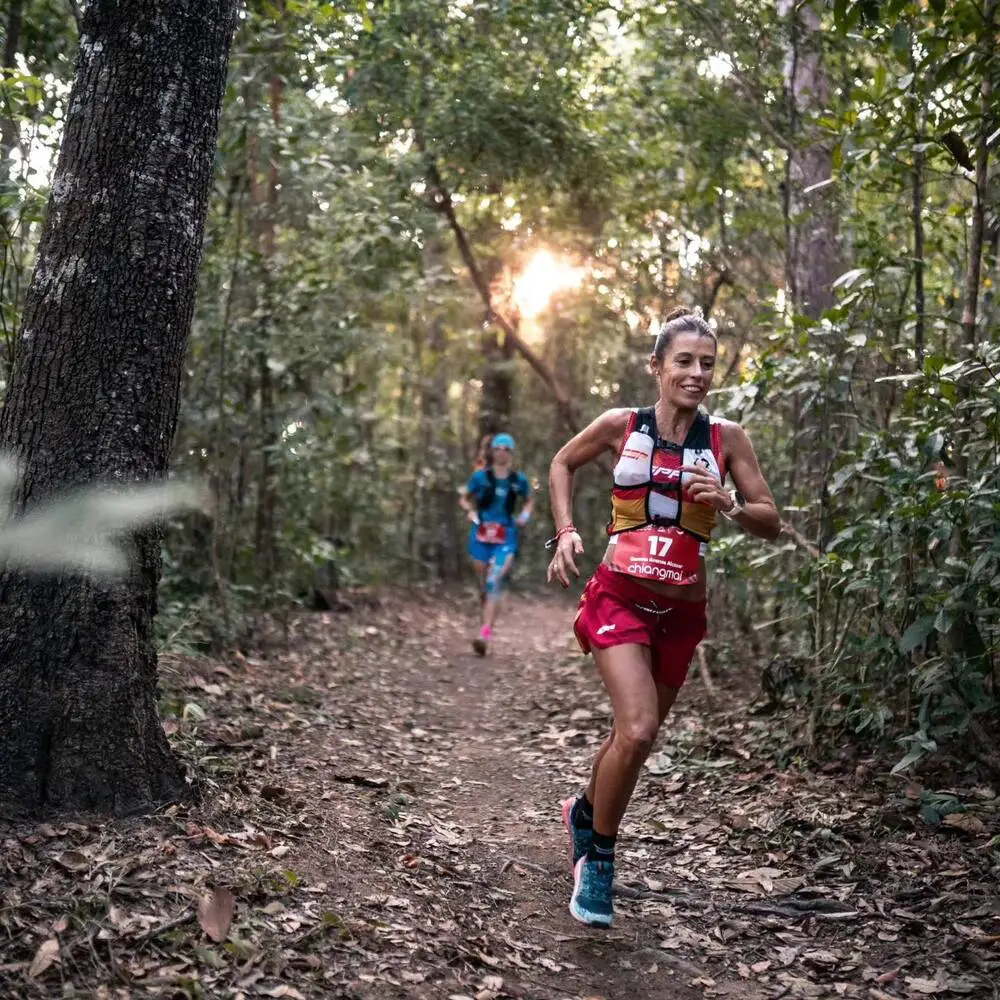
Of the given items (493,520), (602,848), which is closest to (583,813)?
(602,848)

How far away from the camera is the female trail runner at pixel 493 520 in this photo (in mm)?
11148

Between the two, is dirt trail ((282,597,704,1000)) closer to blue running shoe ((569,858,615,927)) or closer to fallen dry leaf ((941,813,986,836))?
blue running shoe ((569,858,615,927))

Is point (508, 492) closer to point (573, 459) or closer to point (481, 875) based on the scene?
point (573, 459)

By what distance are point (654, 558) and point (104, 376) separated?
217cm

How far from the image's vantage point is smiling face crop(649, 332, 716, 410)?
13.7 feet

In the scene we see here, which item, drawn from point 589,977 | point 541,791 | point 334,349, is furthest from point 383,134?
point 589,977

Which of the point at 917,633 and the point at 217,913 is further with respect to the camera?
the point at 917,633

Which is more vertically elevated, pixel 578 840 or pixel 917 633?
pixel 917 633

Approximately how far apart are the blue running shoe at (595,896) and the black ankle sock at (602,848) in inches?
0.7

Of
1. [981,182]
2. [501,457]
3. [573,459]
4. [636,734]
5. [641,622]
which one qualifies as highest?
[981,182]

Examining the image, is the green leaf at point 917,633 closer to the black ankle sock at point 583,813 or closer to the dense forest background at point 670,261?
the dense forest background at point 670,261

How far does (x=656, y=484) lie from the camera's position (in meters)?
4.16

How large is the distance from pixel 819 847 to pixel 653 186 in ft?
25.9

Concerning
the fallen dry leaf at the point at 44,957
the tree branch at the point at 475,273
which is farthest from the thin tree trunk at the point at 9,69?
the tree branch at the point at 475,273
